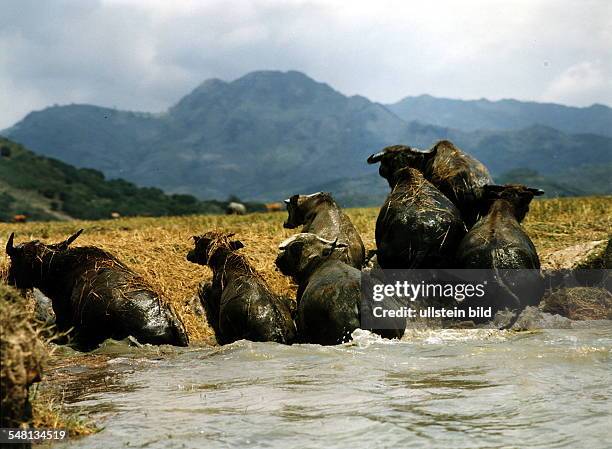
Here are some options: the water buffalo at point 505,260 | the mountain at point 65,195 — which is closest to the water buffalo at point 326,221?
the water buffalo at point 505,260

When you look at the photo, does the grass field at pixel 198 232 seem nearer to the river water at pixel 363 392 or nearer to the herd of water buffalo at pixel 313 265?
the herd of water buffalo at pixel 313 265

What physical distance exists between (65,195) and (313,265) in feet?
404

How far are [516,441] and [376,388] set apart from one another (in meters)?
2.02

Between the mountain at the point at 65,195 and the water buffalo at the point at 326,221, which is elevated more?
the mountain at the point at 65,195

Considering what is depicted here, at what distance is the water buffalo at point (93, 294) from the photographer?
1041 centimetres

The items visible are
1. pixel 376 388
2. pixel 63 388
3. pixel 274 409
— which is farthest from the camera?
pixel 63 388

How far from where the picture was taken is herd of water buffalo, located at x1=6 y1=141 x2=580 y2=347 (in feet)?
33.8

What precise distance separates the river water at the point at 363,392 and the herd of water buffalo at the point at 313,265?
1.60ft

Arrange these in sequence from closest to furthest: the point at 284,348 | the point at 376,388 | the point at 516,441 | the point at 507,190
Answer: the point at 516,441
the point at 376,388
the point at 284,348
the point at 507,190

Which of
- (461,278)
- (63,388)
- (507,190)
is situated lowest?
(63,388)

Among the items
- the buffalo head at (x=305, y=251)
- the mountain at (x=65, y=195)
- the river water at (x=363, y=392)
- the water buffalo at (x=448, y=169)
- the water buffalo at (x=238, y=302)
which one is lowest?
the river water at (x=363, y=392)

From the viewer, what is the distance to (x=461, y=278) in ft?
37.1

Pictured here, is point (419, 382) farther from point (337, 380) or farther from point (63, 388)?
point (63, 388)

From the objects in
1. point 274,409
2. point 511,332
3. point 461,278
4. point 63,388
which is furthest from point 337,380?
point 461,278
